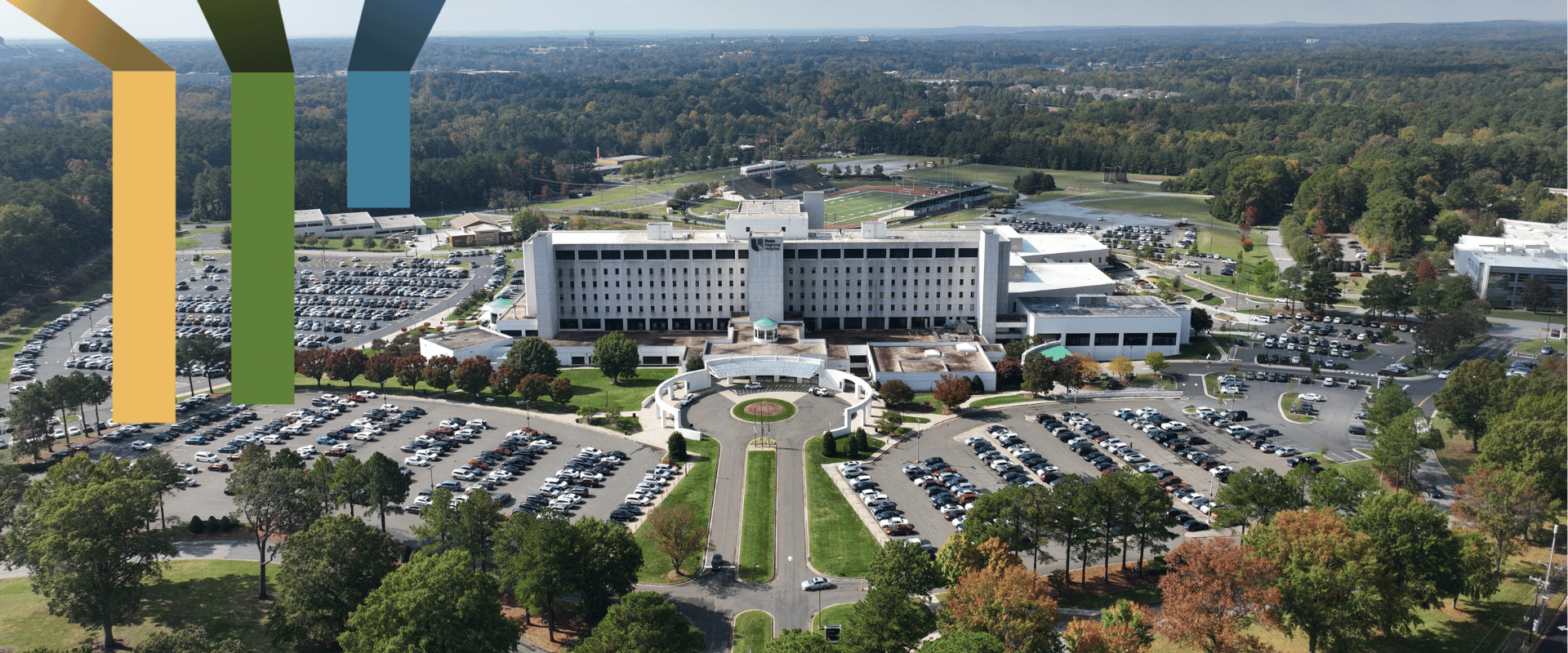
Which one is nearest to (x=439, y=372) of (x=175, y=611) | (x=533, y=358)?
(x=533, y=358)

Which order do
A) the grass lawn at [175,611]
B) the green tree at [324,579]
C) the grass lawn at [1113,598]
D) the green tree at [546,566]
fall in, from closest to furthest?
the green tree at [324,579] → the grass lawn at [175,611] → the green tree at [546,566] → the grass lawn at [1113,598]

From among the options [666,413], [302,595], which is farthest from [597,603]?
[666,413]

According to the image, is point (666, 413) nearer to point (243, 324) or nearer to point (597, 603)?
point (597, 603)

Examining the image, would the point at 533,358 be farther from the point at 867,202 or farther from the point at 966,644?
the point at 867,202

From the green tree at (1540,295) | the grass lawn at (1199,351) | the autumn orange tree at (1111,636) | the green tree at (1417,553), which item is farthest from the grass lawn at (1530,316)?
the autumn orange tree at (1111,636)

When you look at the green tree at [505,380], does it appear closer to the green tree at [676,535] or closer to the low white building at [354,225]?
the green tree at [676,535]

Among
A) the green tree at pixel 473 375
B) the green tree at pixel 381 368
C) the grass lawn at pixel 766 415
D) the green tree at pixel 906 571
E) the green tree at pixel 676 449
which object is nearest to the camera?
the green tree at pixel 906 571

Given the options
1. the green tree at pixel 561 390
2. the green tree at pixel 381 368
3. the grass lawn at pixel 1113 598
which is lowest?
the grass lawn at pixel 1113 598
